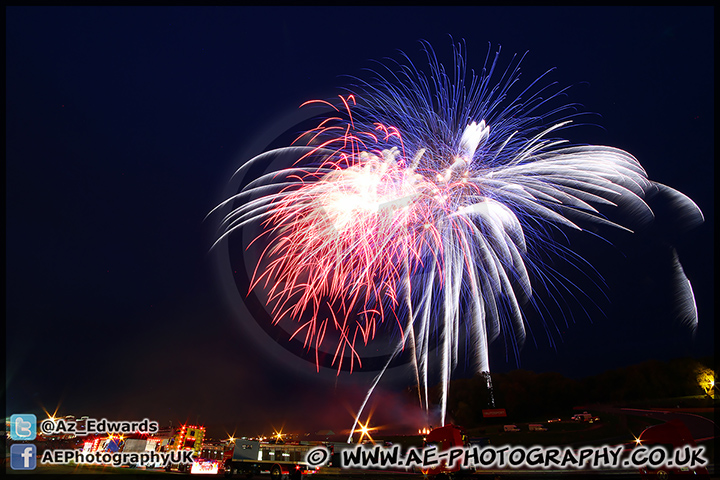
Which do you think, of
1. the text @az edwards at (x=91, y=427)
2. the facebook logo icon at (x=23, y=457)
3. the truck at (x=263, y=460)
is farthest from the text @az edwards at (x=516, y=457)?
the facebook logo icon at (x=23, y=457)

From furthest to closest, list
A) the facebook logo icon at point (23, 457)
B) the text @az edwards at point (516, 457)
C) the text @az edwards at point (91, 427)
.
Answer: the text @az edwards at point (91, 427), the facebook logo icon at point (23, 457), the text @az edwards at point (516, 457)

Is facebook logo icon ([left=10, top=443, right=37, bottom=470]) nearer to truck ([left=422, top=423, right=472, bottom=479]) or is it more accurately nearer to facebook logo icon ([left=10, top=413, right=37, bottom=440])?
facebook logo icon ([left=10, top=413, right=37, bottom=440])

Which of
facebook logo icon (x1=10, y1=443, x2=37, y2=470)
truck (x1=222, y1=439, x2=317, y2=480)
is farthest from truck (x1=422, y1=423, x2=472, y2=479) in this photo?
facebook logo icon (x1=10, y1=443, x2=37, y2=470)

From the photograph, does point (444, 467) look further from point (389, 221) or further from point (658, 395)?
point (658, 395)

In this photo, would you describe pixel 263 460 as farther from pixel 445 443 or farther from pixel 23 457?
pixel 445 443

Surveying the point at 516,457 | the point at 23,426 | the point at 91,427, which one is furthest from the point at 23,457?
the point at 516,457

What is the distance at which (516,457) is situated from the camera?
114ft

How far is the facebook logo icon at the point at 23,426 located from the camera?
22594 mm

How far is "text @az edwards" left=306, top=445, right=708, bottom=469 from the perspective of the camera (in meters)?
16.2

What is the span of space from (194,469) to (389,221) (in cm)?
2166

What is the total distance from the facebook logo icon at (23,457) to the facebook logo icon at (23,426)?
984 mm

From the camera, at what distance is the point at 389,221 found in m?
25.3

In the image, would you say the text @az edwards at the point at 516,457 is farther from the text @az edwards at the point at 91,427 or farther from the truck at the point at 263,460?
the text @az edwards at the point at 91,427

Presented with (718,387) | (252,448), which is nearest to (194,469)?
(252,448)
